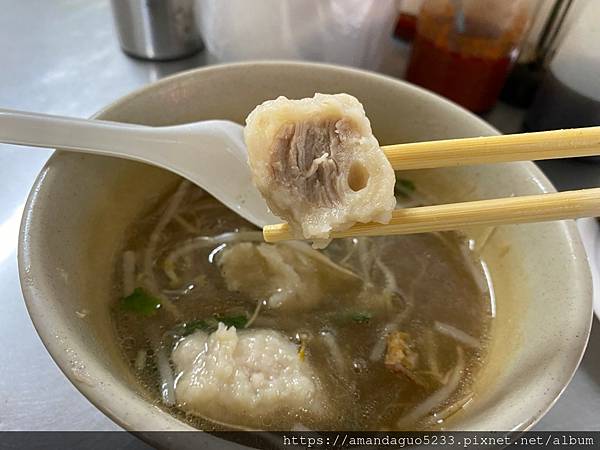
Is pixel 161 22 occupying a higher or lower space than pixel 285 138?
lower

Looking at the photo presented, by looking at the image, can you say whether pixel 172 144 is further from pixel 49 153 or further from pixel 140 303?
pixel 49 153

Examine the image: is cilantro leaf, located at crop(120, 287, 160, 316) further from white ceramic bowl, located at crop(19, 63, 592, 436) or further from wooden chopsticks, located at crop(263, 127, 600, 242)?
wooden chopsticks, located at crop(263, 127, 600, 242)

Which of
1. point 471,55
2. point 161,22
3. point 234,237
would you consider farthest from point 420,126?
point 161,22

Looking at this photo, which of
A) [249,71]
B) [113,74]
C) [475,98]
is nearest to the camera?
[249,71]

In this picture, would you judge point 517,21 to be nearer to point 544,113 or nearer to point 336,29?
point 544,113

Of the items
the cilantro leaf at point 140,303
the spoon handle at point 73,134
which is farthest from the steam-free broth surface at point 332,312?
the spoon handle at point 73,134

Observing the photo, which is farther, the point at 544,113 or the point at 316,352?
the point at 544,113

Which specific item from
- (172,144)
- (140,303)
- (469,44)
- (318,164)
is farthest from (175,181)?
(469,44)

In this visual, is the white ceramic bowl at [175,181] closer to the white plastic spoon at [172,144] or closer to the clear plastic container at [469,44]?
the white plastic spoon at [172,144]
